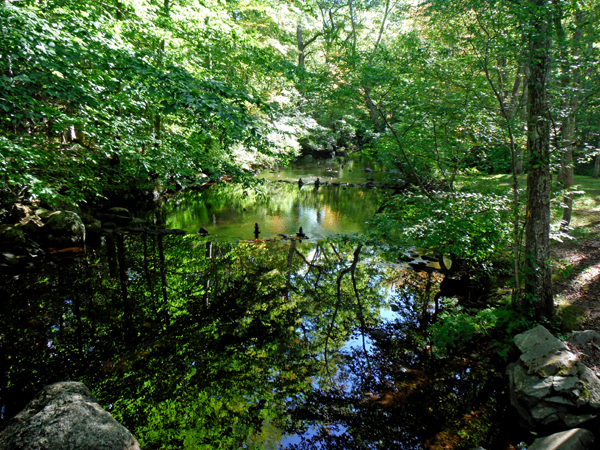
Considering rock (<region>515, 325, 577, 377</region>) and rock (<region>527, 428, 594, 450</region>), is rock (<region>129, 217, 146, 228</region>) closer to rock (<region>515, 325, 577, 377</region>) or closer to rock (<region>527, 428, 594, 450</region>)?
rock (<region>515, 325, 577, 377</region>)

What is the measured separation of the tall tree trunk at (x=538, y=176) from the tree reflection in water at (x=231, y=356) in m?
1.78

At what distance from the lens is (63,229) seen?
10609 millimetres

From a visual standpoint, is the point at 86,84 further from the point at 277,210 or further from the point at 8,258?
the point at 277,210

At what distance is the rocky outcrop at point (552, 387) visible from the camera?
3945 millimetres

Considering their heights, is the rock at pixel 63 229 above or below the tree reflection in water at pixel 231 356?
above

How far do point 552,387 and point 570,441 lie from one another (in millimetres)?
891

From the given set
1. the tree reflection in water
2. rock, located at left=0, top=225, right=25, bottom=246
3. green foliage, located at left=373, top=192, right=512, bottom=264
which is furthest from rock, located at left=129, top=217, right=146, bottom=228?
green foliage, located at left=373, top=192, right=512, bottom=264

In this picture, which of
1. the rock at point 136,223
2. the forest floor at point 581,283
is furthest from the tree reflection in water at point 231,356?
the rock at point 136,223

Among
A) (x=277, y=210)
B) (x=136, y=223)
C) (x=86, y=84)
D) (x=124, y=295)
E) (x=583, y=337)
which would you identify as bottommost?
(x=124, y=295)

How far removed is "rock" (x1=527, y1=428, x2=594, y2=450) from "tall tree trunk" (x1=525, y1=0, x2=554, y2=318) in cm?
247

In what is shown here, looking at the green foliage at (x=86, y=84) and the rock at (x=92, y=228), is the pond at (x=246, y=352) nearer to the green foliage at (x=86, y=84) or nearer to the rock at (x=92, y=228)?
the rock at (x=92, y=228)

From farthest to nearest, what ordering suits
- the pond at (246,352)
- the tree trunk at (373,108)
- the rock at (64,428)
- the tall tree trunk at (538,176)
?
the tree trunk at (373,108) → the tall tree trunk at (538,176) → the pond at (246,352) → the rock at (64,428)

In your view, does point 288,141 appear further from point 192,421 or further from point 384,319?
point 192,421

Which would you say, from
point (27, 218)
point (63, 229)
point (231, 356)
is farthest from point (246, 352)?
point (27, 218)
